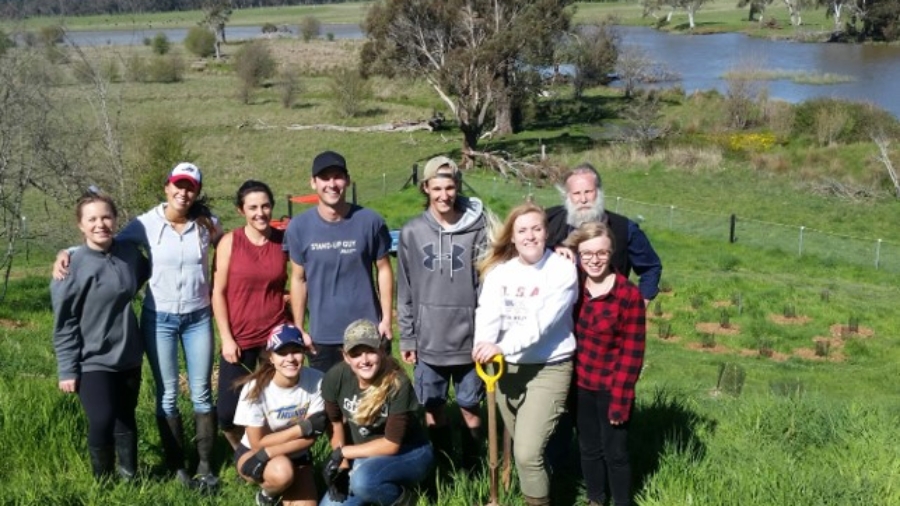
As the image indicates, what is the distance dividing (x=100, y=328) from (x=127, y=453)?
0.71 meters

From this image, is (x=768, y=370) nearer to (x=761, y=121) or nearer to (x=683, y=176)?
(x=683, y=176)

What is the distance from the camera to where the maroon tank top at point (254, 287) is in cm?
500

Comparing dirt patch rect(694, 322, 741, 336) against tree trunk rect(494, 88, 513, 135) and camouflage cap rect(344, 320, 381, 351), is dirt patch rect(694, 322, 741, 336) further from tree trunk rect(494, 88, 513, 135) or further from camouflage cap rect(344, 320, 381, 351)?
tree trunk rect(494, 88, 513, 135)

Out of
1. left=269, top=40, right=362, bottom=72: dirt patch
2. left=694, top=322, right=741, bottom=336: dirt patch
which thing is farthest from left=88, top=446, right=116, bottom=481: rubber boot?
left=269, top=40, right=362, bottom=72: dirt patch

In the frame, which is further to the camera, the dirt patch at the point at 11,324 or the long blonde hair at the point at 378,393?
the dirt patch at the point at 11,324

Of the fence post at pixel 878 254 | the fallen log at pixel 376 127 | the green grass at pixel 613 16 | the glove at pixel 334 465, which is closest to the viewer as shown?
the glove at pixel 334 465

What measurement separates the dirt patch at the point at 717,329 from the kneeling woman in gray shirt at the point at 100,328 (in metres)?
9.90

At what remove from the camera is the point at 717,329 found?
13477 mm

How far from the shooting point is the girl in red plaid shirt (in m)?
4.39

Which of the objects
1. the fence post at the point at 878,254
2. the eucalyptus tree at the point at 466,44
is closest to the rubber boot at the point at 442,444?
the fence post at the point at 878,254

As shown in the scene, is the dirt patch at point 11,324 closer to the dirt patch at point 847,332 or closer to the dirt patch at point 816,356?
the dirt patch at point 816,356

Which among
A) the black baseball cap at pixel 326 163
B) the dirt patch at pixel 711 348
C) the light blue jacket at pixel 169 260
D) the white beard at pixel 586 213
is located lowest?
the dirt patch at pixel 711 348

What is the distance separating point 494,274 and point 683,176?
2409 centimetres

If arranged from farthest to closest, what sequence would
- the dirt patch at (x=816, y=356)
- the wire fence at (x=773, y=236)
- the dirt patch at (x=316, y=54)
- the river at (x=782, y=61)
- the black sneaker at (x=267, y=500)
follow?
1. the dirt patch at (x=316, y=54)
2. the river at (x=782, y=61)
3. the wire fence at (x=773, y=236)
4. the dirt patch at (x=816, y=356)
5. the black sneaker at (x=267, y=500)
